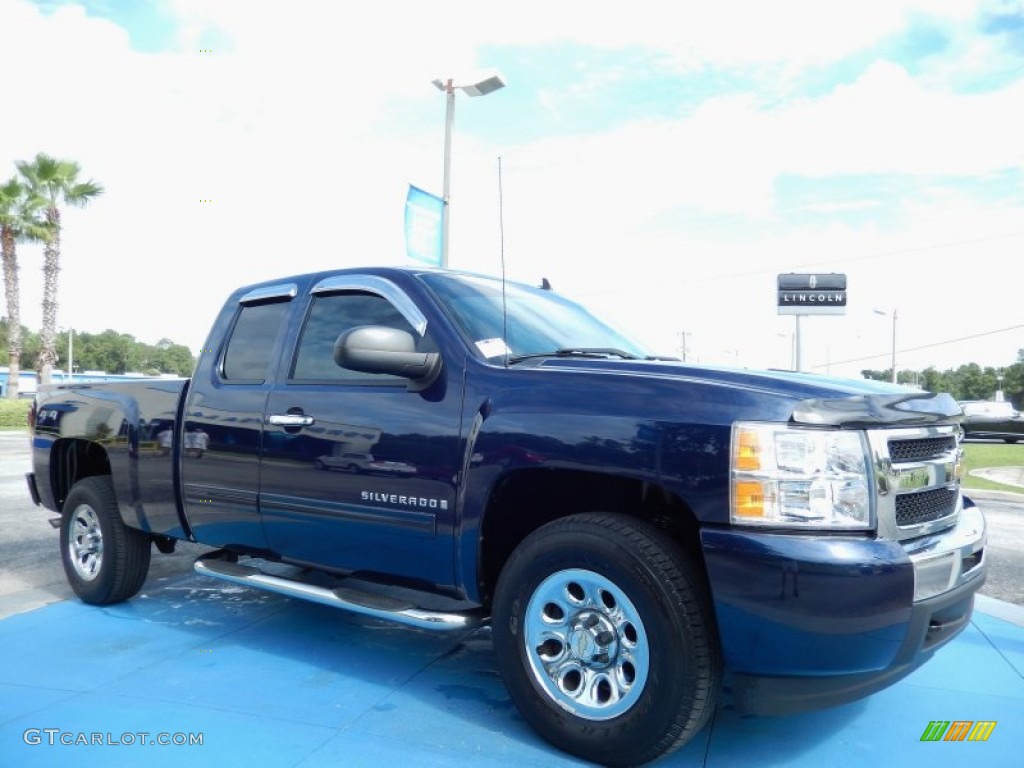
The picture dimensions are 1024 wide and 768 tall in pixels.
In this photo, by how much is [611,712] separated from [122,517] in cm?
325

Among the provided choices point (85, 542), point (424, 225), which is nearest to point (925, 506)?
point (85, 542)

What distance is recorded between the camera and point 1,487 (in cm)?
1019

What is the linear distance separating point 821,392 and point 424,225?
8.49m

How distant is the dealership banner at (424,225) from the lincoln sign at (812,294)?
940 centimetres

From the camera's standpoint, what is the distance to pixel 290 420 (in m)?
3.80

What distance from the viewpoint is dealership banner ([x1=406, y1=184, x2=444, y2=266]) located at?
10.2 metres

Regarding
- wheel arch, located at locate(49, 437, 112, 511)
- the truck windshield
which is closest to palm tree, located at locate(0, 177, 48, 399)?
wheel arch, located at locate(49, 437, 112, 511)

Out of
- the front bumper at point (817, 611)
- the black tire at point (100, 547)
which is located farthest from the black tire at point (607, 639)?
the black tire at point (100, 547)

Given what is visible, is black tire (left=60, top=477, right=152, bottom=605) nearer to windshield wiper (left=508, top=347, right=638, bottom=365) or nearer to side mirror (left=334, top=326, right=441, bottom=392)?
side mirror (left=334, top=326, right=441, bottom=392)

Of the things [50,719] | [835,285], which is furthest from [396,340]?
[835,285]

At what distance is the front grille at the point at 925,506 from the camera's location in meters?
2.76

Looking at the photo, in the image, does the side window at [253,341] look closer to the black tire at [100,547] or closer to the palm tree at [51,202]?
the black tire at [100,547]

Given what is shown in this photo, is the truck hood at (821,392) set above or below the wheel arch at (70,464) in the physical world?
above

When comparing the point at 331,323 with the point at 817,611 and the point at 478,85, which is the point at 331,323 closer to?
the point at 817,611
